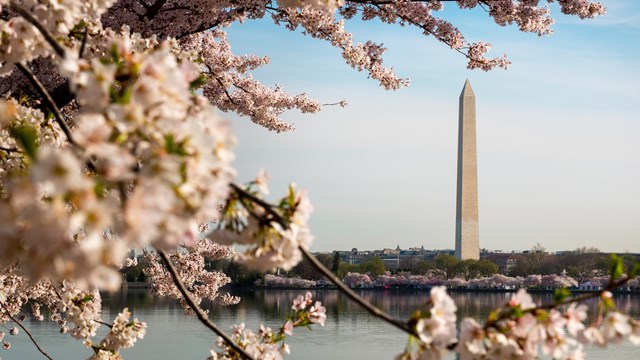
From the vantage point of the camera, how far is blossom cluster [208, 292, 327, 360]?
3257 millimetres

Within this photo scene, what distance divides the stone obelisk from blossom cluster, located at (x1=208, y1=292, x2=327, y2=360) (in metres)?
37.1

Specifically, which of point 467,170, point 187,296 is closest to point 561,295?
point 187,296

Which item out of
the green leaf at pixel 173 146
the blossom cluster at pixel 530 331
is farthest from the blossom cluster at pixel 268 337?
the green leaf at pixel 173 146

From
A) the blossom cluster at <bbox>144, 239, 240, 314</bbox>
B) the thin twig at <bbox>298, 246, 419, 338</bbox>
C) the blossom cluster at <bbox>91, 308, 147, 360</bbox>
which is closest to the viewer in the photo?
the thin twig at <bbox>298, 246, 419, 338</bbox>

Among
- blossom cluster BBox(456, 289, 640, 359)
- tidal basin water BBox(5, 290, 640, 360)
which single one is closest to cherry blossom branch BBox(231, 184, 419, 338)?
blossom cluster BBox(456, 289, 640, 359)

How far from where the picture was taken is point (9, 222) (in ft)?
4.58

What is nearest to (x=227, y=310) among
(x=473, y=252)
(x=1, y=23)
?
(x=473, y=252)

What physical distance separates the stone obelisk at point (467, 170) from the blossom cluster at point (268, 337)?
37.1 metres

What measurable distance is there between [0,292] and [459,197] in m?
36.7

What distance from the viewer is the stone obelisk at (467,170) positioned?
4019cm

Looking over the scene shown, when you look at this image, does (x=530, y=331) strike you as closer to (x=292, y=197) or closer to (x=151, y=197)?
(x=292, y=197)

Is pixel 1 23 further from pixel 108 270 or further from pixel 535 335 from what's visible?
pixel 535 335

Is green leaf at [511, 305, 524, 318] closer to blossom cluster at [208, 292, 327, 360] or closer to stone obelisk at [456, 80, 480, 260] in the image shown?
blossom cluster at [208, 292, 327, 360]

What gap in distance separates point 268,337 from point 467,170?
125ft
